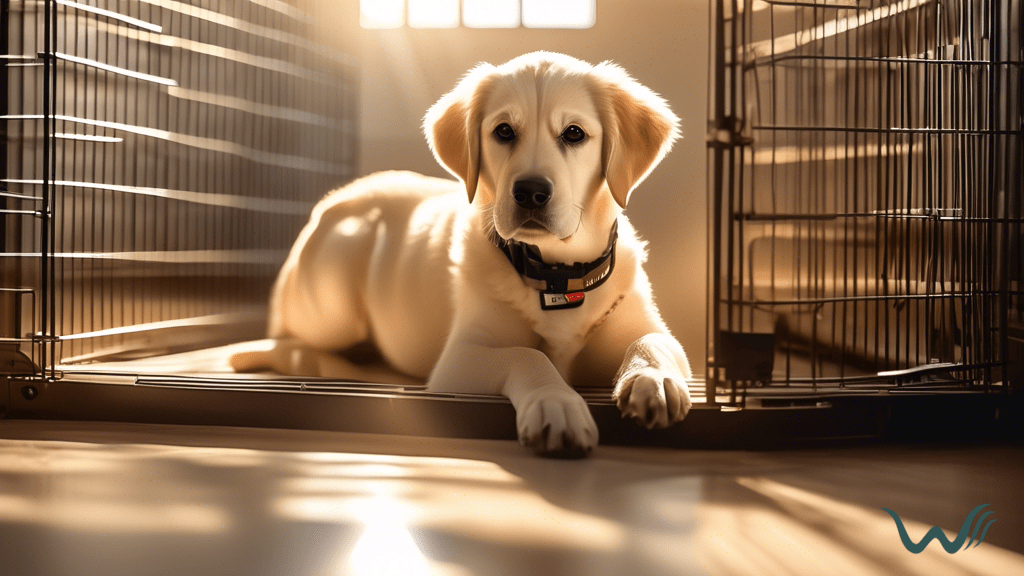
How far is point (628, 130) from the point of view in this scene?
1.93 metres

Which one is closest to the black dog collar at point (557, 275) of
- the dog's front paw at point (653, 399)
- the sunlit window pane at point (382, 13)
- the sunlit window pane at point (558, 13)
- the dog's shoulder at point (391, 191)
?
the dog's front paw at point (653, 399)

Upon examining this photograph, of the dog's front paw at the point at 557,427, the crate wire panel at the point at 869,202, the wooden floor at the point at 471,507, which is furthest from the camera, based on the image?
→ the crate wire panel at the point at 869,202

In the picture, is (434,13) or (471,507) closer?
(471,507)

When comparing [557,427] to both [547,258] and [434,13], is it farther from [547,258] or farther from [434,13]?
[434,13]

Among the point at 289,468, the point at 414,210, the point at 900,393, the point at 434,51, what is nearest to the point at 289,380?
the point at 289,468

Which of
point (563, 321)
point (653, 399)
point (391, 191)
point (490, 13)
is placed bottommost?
point (653, 399)

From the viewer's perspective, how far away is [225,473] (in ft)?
4.42

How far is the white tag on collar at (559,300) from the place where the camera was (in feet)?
6.00

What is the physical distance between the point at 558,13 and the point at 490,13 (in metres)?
0.28

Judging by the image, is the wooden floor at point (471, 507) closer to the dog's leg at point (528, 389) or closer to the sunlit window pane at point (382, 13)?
the dog's leg at point (528, 389)

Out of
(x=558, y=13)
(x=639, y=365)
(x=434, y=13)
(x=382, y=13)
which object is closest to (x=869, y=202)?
(x=639, y=365)

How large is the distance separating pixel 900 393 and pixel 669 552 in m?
0.83

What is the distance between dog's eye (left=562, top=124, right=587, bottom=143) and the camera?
5.97ft

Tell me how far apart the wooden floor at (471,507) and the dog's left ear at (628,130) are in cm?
70
